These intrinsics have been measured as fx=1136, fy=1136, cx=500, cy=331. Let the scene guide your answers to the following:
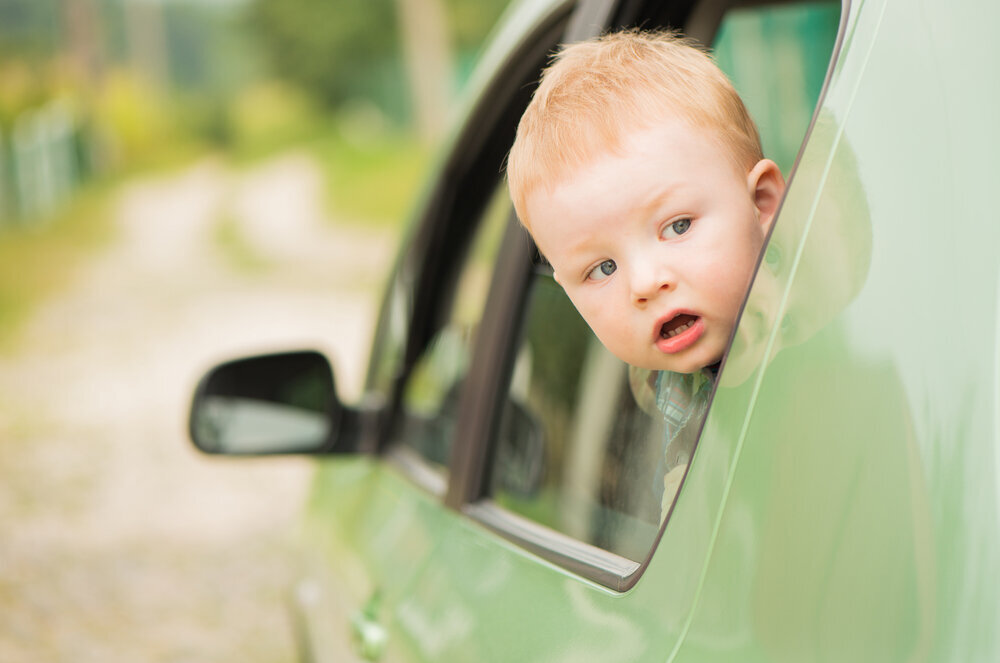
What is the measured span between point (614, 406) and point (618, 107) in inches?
40.0

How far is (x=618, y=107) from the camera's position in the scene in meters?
1.27

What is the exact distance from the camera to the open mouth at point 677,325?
126 cm

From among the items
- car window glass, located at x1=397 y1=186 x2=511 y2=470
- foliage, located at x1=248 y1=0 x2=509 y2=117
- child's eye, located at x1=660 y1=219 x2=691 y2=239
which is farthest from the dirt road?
foliage, located at x1=248 y1=0 x2=509 y2=117

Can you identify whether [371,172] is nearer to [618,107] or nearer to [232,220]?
[232,220]

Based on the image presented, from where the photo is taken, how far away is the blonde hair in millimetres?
1256

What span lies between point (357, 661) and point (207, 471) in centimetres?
688

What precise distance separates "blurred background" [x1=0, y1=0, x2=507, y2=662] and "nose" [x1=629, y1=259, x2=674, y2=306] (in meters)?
1.86

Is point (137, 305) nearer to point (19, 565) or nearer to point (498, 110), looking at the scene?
point (19, 565)

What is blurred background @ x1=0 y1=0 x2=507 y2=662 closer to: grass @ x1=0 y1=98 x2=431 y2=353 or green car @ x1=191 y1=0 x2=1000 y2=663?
grass @ x1=0 y1=98 x2=431 y2=353

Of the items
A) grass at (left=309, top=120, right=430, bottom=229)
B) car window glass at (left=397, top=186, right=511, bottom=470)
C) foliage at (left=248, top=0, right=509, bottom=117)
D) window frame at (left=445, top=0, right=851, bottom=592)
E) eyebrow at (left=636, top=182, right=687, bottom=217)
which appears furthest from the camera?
foliage at (left=248, top=0, right=509, bottom=117)

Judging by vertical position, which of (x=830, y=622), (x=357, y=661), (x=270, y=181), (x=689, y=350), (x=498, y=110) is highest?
(x=498, y=110)

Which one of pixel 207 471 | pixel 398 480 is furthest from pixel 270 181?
pixel 398 480

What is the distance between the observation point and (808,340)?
99 centimetres

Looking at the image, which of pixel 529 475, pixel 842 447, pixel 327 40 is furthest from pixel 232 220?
pixel 842 447
